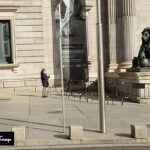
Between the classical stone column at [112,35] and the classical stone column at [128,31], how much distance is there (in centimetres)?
76

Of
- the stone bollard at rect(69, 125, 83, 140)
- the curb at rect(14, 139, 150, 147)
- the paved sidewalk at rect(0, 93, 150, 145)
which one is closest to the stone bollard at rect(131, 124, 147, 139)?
the curb at rect(14, 139, 150, 147)

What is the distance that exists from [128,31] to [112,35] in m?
1.32

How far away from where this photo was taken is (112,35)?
2659 cm

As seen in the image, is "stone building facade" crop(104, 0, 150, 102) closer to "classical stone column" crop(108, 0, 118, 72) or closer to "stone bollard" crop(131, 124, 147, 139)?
"classical stone column" crop(108, 0, 118, 72)

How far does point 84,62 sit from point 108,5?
4319 millimetres

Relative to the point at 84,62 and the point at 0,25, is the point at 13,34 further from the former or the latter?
the point at 84,62

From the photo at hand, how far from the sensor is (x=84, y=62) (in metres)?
26.1

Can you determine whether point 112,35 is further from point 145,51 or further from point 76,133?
point 76,133

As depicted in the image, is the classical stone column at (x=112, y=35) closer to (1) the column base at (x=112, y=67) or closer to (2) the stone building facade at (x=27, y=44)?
(1) the column base at (x=112, y=67)

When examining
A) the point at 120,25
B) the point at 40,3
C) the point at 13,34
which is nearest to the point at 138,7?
the point at 120,25

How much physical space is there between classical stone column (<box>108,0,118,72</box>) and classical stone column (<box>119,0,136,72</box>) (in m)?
0.76

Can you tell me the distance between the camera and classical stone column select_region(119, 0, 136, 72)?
25.6 m

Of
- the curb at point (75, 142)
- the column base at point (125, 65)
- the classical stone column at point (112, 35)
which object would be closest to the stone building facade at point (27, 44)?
the classical stone column at point (112, 35)

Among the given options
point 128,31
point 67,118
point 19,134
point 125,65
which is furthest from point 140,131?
point 128,31
